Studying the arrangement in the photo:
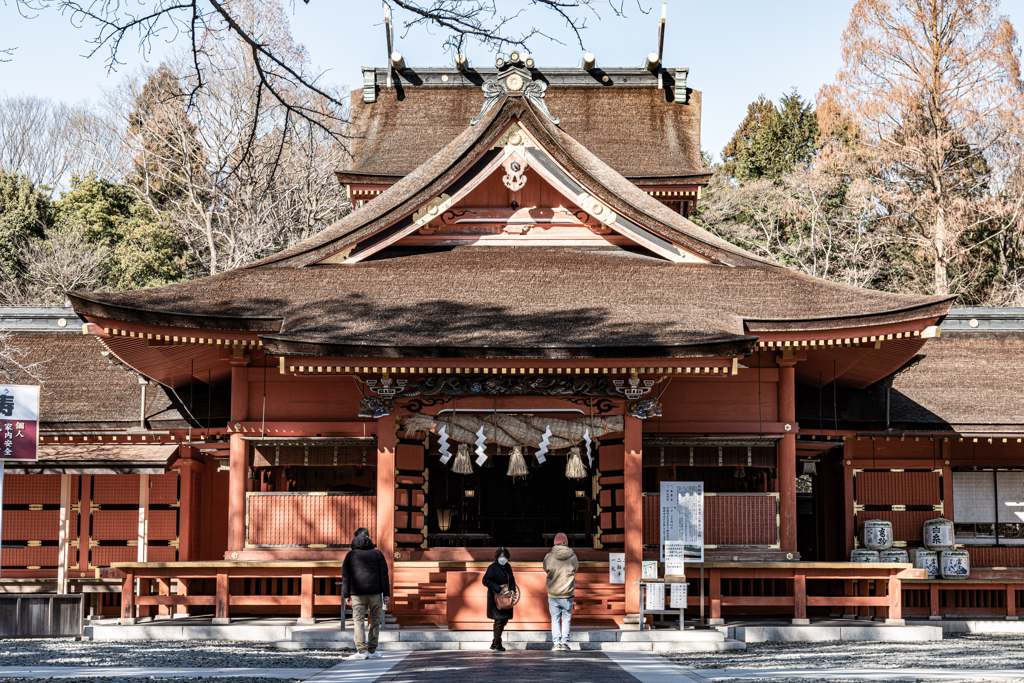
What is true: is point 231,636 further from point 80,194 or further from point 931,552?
point 80,194

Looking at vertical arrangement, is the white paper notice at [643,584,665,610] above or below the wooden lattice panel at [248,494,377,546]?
below

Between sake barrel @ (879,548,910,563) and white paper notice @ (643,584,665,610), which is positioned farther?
sake barrel @ (879,548,910,563)

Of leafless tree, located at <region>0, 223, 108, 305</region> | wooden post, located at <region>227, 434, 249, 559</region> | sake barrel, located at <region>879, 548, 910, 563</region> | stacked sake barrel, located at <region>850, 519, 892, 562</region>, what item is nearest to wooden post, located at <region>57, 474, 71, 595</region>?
wooden post, located at <region>227, 434, 249, 559</region>

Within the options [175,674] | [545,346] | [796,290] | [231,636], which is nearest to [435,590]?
[231,636]

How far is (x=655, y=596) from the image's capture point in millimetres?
15180

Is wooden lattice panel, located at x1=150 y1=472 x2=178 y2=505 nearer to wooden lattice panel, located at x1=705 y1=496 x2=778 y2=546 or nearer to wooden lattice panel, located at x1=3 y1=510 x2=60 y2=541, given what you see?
wooden lattice panel, located at x1=3 y1=510 x2=60 y2=541

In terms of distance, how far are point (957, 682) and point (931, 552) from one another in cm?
1001

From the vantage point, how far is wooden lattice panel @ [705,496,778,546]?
17.3 m

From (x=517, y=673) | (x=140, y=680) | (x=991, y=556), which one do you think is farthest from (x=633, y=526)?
(x=991, y=556)

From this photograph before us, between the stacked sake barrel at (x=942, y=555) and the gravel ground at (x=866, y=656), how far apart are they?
3.16 meters

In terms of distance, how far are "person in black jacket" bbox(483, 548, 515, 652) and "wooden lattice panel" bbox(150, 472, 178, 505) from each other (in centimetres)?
904

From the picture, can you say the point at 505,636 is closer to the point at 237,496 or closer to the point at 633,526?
the point at 633,526

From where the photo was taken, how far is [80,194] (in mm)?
41688

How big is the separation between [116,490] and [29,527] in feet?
5.79
